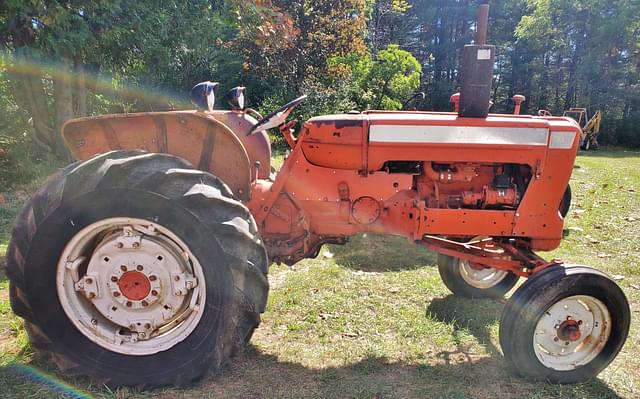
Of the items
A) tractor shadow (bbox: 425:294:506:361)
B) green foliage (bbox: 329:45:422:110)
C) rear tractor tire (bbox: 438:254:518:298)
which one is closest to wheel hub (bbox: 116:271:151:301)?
tractor shadow (bbox: 425:294:506:361)

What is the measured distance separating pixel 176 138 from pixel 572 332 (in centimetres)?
255

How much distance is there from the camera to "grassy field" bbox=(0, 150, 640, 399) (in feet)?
7.98

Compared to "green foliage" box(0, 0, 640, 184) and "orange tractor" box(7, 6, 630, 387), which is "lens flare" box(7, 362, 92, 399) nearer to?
"orange tractor" box(7, 6, 630, 387)

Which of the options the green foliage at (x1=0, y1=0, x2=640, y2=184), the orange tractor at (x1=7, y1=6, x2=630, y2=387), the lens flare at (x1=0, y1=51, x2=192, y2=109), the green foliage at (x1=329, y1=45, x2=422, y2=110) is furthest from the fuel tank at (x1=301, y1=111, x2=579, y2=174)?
the green foliage at (x1=329, y1=45, x2=422, y2=110)

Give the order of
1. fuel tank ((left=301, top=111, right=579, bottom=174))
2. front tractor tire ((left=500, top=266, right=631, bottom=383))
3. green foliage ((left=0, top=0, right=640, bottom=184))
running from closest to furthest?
front tractor tire ((left=500, top=266, right=631, bottom=383)) < fuel tank ((left=301, top=111, right=579, bottom=174)) < green foliage ((left=0, top=0, right=640, bottom=184))

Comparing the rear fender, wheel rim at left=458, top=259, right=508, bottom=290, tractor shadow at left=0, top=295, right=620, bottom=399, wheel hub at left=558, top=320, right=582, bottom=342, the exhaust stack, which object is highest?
the exhaust stack

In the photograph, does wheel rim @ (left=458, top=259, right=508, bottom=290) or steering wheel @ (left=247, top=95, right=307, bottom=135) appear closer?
steering wheel @ (left=247, top=95, right=307, bottom=135)

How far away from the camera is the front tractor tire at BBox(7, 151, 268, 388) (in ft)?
7.22

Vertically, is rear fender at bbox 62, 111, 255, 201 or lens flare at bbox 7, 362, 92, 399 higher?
rear fender at bbox 62, 111, 255, 201

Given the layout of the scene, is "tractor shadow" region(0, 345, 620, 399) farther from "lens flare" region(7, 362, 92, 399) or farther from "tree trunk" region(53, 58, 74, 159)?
"tree trunk" region(53, 58, 74, 159)

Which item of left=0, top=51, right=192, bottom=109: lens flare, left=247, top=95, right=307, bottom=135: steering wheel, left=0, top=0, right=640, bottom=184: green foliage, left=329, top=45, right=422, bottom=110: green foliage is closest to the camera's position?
left=247, top=95, right=307, bottom=135: steering wheel

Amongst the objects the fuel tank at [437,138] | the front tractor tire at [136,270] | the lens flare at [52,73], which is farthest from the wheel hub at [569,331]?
the lens flare at [52,73]

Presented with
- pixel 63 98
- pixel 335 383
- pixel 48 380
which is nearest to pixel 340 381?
pixel 335 383

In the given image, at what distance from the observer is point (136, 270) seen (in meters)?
2.35
